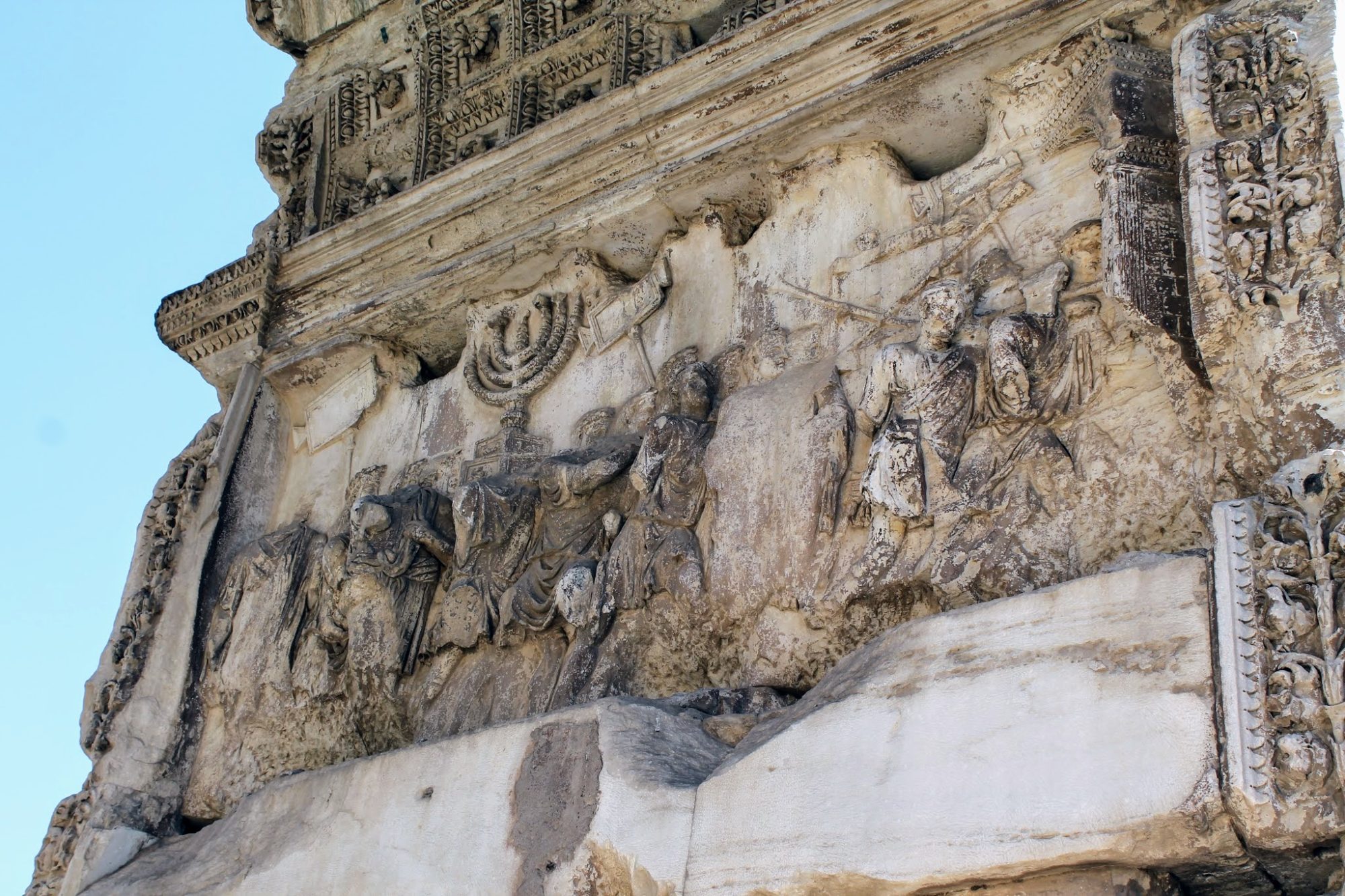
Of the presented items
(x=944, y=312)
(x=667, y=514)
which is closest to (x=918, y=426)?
(x=944, y=312)

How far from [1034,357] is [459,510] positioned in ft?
9.16

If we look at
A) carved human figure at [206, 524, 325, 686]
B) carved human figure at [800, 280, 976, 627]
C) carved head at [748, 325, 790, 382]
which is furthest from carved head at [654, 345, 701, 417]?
carved human figure at [206, 524, 325, 686]

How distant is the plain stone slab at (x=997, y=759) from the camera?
4887 millimetres

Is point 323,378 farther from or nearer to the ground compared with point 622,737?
farther from the ground

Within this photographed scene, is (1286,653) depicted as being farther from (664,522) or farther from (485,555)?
(485,555)

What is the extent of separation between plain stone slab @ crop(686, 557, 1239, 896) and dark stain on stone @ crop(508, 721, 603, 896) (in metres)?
0.50

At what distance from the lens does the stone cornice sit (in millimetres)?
7613

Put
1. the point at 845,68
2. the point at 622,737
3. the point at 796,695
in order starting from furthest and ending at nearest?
the point at 845,68 → the point at 796,695 → the point at 622,737

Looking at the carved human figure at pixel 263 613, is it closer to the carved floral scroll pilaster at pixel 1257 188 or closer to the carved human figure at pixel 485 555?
the carved human figure at pixel 485 555

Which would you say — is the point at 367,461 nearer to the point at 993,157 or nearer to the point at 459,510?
the point at 459,510

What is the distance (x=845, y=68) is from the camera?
777 centimetres

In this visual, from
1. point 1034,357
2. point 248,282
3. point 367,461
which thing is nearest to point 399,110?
point 248,282

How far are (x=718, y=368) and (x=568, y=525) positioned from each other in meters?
0.96

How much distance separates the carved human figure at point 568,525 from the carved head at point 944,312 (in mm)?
1551
